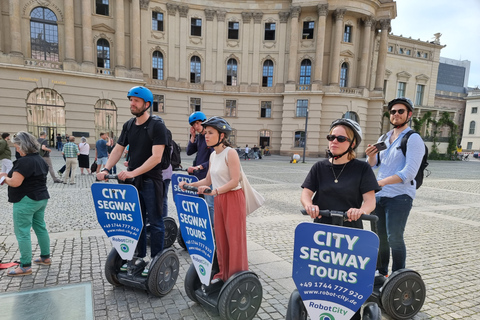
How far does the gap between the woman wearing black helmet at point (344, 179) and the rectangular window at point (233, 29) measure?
32.0 meters

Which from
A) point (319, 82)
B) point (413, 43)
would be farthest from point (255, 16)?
point (413, 43)

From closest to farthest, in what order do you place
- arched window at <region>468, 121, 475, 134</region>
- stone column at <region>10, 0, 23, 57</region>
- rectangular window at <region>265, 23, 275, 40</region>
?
stone column at <region>10, 0, 23, 57</region>
rectangular window at <region>265, 23, 275, 40</region>
arched window at <region>468, 121, 475, 134</region>

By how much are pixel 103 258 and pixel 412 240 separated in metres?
5.45

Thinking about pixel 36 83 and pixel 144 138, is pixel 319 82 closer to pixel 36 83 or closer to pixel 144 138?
pixel 36 83

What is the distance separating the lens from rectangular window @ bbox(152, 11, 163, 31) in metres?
28.9

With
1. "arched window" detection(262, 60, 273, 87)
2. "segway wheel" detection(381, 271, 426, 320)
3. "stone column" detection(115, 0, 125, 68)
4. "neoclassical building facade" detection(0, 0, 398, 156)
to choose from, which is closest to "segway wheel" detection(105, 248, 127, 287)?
"segway wheel" detection(381, 271, 426, 320)

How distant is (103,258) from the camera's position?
4027mm

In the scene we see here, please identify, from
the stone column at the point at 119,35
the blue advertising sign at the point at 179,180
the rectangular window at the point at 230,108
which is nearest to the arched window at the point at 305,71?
the rectangular window at the point at 230,108

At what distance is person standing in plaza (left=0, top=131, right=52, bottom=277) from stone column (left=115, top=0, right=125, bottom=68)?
83.4 ft

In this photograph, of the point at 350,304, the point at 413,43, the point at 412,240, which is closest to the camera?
the point at 350,304

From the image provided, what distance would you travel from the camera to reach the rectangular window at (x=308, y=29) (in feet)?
100

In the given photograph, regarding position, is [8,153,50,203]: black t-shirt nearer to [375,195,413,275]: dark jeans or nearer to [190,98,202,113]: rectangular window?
[375,195,413,275]: dark jeans

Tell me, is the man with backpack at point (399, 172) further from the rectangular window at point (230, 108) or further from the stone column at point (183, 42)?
the stone column at point (183, 42)

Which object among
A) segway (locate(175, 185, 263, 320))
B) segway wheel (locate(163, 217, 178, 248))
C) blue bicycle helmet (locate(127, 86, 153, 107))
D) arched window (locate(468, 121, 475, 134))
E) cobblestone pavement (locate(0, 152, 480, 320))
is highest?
arched window (locate(468, 121, 475, 134))
